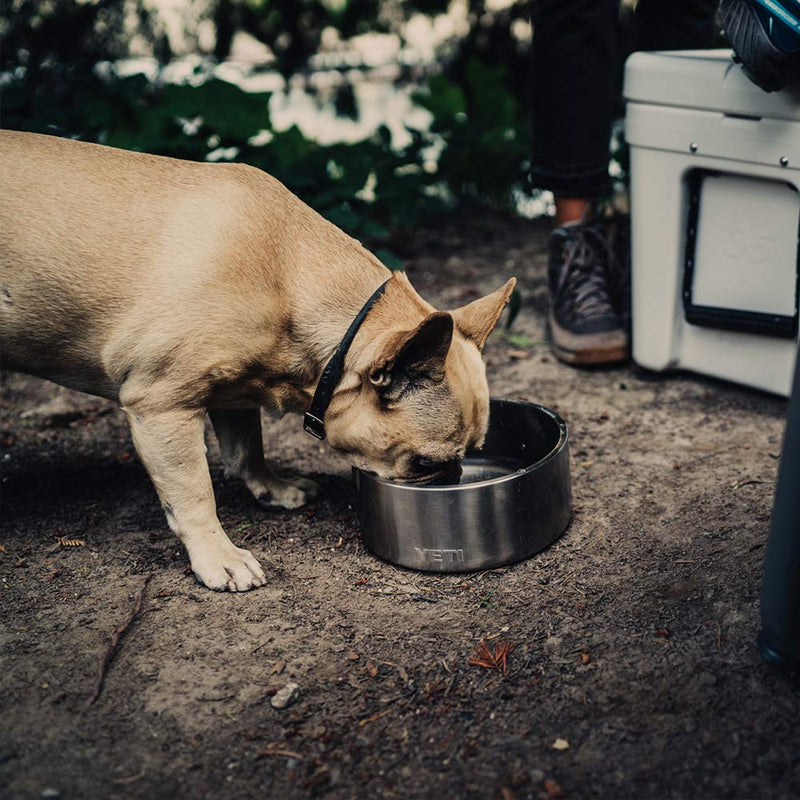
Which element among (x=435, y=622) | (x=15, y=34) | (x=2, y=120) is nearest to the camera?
(x=435, y=622)

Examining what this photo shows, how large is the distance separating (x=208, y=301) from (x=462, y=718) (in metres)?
1.27

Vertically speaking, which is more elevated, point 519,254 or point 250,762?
point 250,762

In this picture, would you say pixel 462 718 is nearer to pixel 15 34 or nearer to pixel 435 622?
pixel 435 622

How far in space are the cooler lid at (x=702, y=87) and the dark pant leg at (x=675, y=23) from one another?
62cm

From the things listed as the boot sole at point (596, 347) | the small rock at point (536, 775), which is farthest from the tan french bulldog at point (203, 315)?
the boot sole at point (596, 347)

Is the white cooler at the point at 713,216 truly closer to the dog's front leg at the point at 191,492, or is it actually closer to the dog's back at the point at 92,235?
the dog's back at the point at 92,235

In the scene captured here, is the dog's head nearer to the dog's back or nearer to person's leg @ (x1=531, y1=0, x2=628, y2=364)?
the dog's back

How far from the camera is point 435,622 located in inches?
96.4

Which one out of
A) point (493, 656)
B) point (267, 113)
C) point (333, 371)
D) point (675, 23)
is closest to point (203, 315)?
point (333, 371)

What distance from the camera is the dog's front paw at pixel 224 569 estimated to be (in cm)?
263

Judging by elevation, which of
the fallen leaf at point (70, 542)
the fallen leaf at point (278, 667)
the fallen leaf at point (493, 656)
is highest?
the fallen leaf at point (278, 667)

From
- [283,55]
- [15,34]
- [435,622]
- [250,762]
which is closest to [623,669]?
[435,622]

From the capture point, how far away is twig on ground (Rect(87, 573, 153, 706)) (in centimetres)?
220

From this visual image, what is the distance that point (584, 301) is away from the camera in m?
4.11
